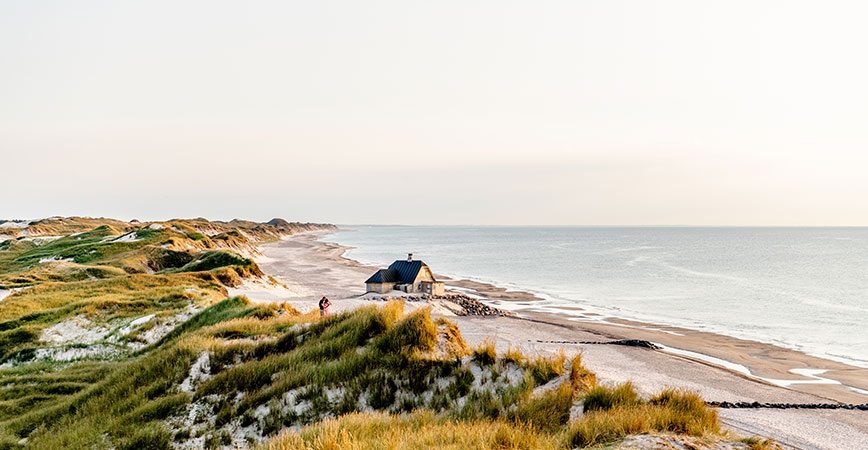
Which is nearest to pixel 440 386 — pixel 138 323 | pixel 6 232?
pixel 138 323

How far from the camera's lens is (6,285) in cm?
3047

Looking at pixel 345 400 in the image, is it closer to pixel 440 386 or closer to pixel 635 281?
pixel 440 386

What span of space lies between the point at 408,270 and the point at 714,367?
81.7 feet

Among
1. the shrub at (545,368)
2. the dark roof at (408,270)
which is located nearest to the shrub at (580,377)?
the shrub at (545,368)

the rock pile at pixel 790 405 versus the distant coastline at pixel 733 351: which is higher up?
the rock pile at pixel 790 405

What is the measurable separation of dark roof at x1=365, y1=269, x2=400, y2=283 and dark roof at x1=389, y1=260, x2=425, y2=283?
0.42 metres

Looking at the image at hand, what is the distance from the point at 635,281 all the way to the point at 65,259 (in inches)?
2615

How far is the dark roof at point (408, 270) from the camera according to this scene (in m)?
42.0

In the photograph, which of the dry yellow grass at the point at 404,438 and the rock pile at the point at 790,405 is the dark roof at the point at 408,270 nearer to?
the rock pile at the point at 790,405

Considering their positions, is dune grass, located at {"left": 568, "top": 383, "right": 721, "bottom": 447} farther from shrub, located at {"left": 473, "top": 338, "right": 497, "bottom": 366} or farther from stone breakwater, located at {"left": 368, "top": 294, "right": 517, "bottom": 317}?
Answer: stone breakwater, located at {"left": 368, "top": 294, "right": 517, "bottom": 317}

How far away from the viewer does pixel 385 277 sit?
1665 inches

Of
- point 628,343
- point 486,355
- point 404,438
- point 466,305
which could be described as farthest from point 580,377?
point 466,305

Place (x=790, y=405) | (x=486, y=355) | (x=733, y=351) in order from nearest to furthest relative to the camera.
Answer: (x=486, y=355)
(x=790, y=405)
(x=733, y=351)

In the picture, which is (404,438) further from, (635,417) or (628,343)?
(628,343)
